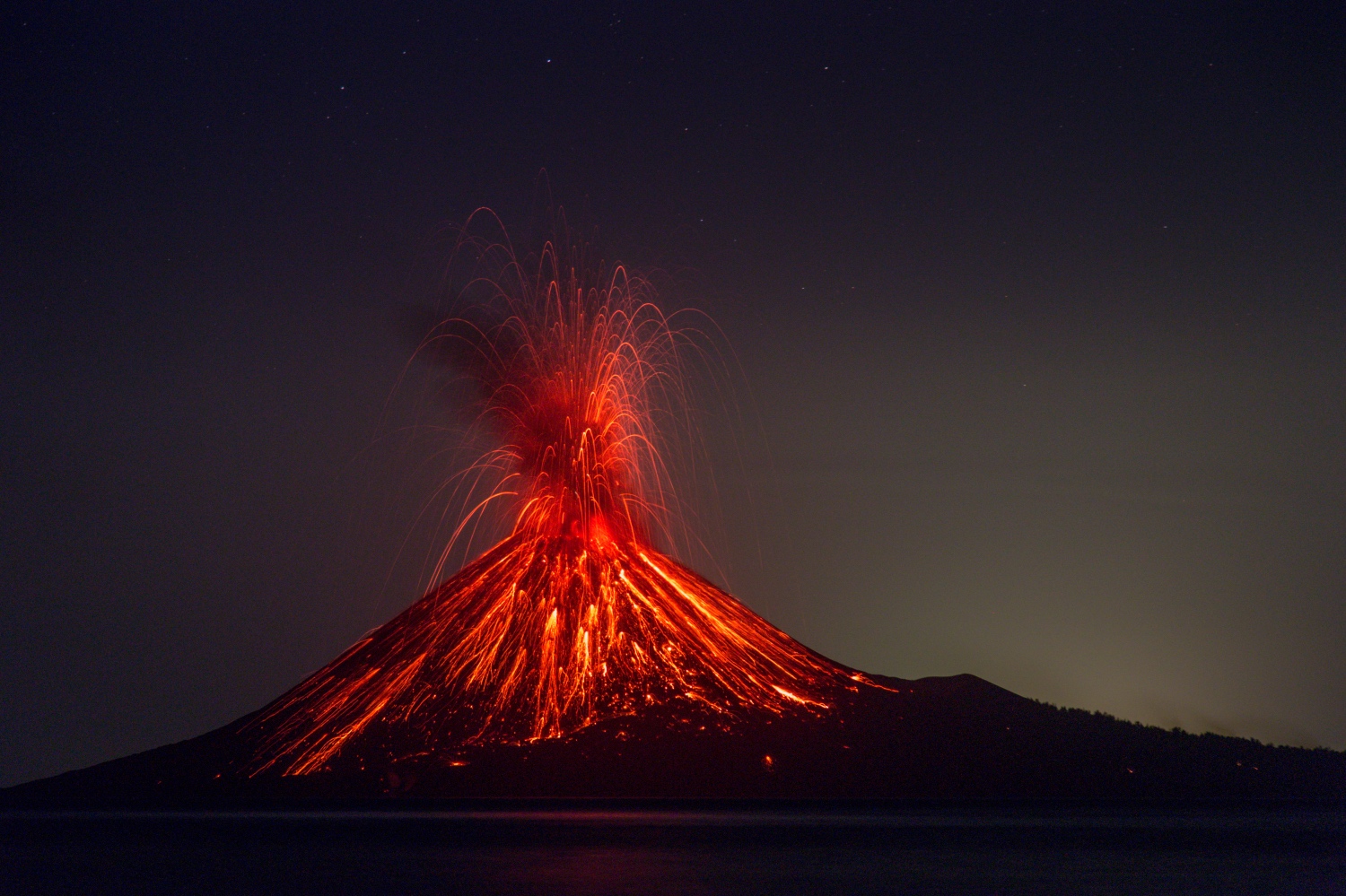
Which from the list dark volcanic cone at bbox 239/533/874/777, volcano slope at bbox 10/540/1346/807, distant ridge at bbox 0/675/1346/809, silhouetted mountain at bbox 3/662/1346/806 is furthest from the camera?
dark volcanic cone at bbox 239/533/874/777

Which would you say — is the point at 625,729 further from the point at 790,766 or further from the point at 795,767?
the point at 795,767

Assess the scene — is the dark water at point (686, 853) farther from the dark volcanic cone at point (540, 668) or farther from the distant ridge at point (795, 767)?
the dark volcanic cone at point (540, 668)

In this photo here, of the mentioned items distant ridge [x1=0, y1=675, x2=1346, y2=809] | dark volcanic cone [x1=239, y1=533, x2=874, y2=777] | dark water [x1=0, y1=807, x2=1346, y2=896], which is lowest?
dark water [x1=0, y1=807, x2=1346, y2=896]

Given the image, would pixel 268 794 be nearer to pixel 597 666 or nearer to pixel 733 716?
pixel 597 666

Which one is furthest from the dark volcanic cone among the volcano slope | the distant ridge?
the distant ridge

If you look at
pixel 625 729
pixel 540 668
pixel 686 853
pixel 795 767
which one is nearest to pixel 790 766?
pixel 795 767

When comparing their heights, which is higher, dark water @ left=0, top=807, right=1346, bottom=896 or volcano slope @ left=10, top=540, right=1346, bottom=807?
Answer: volcano slope @ left=10, top=540, right=1346, bottom=807

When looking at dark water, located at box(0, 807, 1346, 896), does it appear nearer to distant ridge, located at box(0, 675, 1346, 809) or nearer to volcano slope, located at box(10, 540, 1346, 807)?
distant ridge, located at box(0, 675, 1346, 809)
